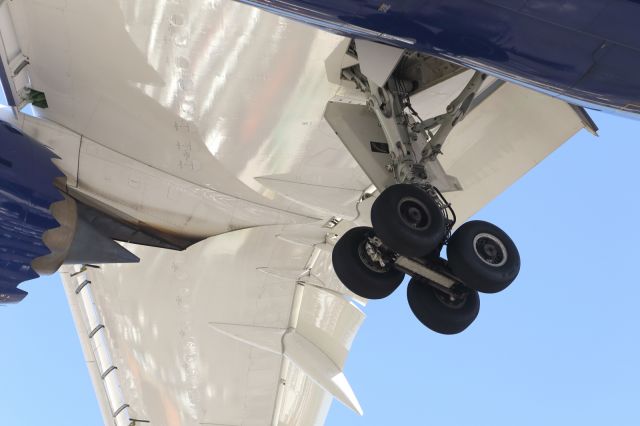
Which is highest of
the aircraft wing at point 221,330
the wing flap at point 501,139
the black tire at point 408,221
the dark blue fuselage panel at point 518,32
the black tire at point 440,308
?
the aircraft wing at point 221,330

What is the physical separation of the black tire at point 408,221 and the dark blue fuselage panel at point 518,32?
150 cm

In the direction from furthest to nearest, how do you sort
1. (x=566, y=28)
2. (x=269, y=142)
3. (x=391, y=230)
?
1. (x=269, y=142)
2. (x=391, y=230)
3. (x=566, y=28)

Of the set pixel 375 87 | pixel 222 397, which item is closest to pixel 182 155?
pixel 375 87

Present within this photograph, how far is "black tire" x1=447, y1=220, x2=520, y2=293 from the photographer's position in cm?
966

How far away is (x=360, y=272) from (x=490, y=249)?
145cm

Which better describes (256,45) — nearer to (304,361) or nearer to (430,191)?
(430,191)

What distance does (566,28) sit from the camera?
332 inches

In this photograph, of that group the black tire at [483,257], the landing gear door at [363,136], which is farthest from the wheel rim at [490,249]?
the landing gear door at [363,136]

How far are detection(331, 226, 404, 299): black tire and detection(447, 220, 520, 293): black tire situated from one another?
29.6 inches

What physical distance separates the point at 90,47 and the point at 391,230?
480cm

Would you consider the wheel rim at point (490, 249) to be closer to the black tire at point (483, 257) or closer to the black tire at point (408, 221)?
the black tire at point (483, 257)

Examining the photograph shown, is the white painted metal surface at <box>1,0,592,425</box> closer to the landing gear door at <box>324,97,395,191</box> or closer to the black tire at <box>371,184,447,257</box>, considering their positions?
the landing gear door at <box>324,97,395,191</box>

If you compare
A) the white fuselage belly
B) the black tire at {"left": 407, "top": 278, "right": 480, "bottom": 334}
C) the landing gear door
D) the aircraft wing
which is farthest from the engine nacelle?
the black tire at {"left": 407, "top": 278, "right": 480, "bottom": 334}

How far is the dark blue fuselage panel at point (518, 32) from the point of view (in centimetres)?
830
